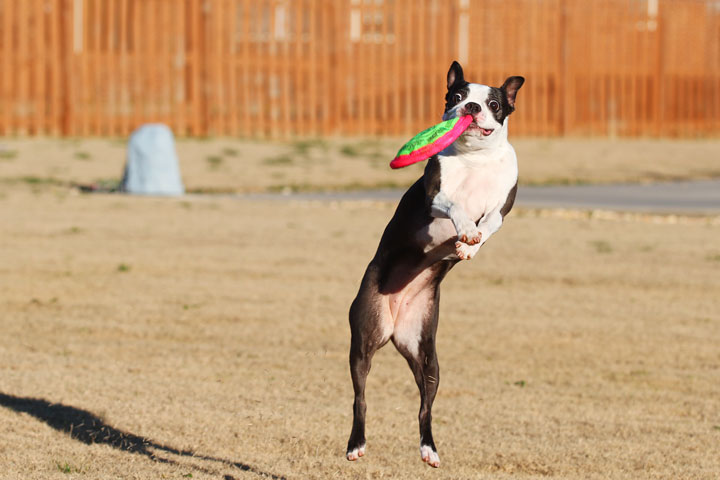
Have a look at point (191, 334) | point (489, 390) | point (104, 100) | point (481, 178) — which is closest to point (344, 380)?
point (489, 390)

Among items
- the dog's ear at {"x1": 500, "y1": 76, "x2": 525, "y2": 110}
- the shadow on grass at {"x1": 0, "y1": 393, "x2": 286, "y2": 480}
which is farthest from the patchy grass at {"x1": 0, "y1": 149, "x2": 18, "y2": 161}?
the dog's ear at {"x1": 500, "y1": 76, "x2": 525, "y2": 110}

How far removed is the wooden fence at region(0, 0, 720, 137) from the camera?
27.0m

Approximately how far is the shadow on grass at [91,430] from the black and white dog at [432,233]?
64.9 inches

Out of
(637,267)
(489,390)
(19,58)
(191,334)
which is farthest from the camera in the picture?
(19,58)

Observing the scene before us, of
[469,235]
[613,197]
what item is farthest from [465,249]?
[613,197]

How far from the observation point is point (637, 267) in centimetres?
1412

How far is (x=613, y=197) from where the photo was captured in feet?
69.6

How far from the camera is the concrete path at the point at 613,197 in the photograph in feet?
64.3

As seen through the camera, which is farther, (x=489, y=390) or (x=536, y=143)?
(x=536, y=143)

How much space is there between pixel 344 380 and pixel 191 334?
195 cm

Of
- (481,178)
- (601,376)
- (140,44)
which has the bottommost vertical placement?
(601,376)

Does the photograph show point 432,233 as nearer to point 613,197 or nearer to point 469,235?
point 469,235

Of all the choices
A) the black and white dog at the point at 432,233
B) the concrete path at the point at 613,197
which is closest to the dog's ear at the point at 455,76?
the black and white dog at the point at 432,233

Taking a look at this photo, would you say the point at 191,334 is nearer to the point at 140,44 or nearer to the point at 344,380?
the point at 344,380
